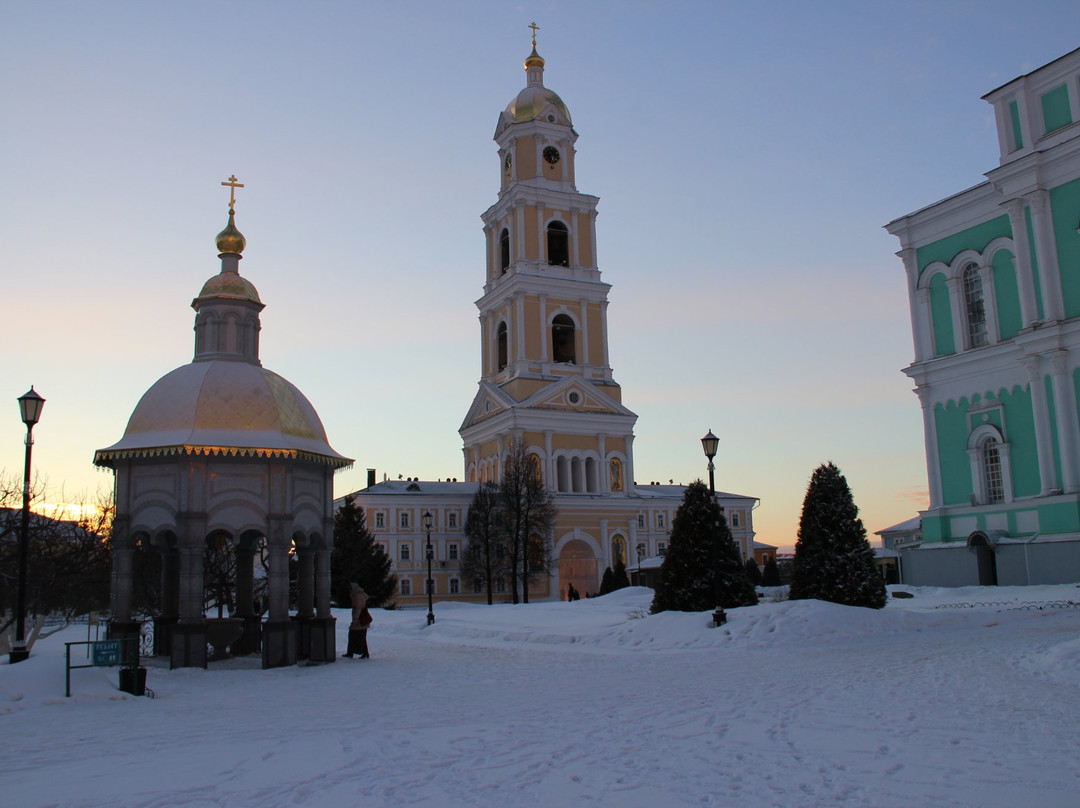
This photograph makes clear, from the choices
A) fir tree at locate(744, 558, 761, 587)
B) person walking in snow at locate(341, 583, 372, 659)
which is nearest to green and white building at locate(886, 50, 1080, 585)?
fir tree at locate(744, 558, 761, 587)

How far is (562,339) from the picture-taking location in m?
71.4

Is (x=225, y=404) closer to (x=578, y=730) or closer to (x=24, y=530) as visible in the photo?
(x=24, y=530)

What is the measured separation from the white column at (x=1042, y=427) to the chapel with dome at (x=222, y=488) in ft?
80.4

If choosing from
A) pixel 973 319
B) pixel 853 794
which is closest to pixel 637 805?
pixel 853 794

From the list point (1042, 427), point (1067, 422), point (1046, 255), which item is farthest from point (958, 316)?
point (1067, 422)

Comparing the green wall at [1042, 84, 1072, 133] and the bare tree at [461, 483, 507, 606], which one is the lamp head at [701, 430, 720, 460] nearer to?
the green wall at [1042, 84, 1072, 133]

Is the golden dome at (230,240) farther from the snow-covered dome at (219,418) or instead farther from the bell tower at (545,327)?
the bell tower at (545,327)

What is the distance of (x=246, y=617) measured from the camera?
21375mm

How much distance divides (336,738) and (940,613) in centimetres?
1860

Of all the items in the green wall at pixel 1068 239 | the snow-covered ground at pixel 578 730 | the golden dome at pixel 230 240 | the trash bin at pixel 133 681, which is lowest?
the snow-covered ground at pixel 578 730

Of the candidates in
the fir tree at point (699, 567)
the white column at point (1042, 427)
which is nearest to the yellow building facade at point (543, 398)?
the white column at point (1042, 427)

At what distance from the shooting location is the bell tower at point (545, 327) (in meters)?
67.2

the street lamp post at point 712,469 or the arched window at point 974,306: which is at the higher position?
→ the arched window at point 974,306

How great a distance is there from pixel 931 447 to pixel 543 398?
32824 millimetres
